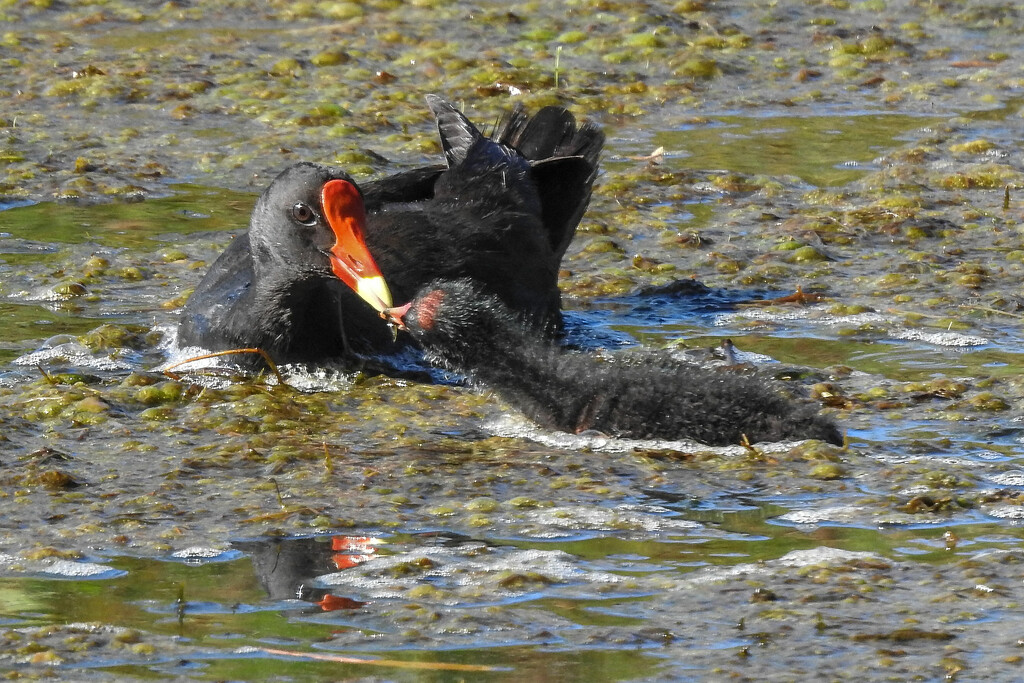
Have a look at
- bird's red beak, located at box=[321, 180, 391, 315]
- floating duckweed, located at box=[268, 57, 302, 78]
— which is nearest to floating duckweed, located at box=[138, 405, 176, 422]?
bird's red beak, located at box=[321, 180, 391, 315]

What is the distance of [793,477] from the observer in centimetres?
409

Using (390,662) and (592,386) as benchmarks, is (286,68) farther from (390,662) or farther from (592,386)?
(390,662)

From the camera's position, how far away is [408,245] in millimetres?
5410

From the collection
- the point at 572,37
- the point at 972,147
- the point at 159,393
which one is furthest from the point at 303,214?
the point at 572,37

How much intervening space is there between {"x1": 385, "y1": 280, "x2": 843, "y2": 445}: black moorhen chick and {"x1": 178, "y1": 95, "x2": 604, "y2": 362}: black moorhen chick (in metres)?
0.34

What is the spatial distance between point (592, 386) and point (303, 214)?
3.69ft

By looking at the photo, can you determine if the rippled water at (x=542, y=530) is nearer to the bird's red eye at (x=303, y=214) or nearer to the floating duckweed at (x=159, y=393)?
the floating duckweed at (x=159, y=393)

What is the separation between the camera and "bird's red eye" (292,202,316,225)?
16.5 ft

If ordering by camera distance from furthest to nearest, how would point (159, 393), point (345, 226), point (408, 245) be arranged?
point (408, 245) → point (345, 226) → point (159, 393)

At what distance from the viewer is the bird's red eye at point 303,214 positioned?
5.02m

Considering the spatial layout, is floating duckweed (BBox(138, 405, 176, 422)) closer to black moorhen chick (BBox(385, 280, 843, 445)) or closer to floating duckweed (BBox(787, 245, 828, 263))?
black moorhen chick (BBox(385, 280, 843, 445))

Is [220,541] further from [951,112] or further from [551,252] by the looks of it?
[951,112]

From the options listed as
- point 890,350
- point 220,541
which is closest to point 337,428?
point 220,541

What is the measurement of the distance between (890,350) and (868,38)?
14.2 ft
